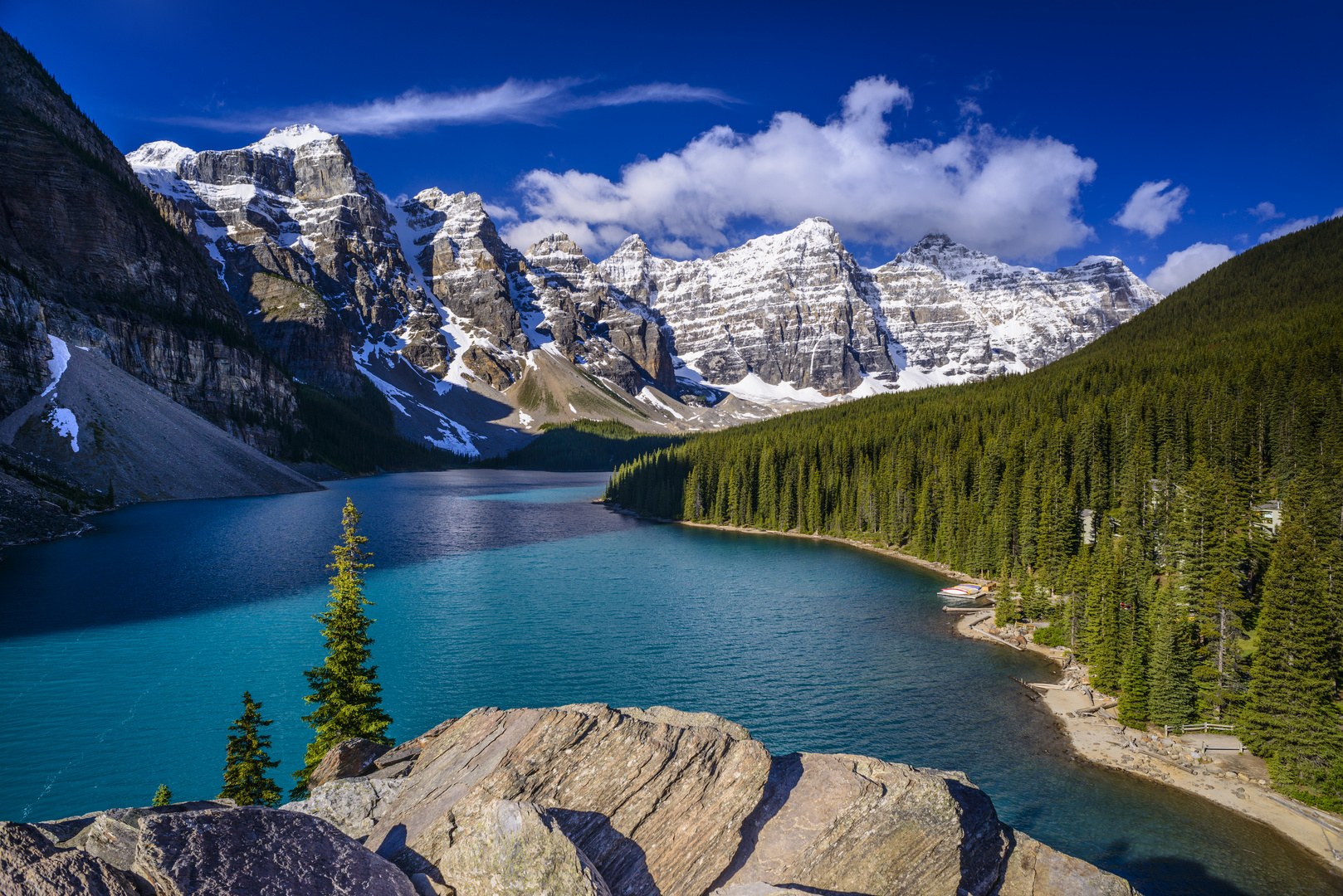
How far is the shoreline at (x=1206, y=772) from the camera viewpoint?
24.3m

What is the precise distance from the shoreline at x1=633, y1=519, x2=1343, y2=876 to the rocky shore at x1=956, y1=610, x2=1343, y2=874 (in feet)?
0.08

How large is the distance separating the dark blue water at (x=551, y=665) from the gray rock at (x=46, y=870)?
2224cm

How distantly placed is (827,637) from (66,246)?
607ft

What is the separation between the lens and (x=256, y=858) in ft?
28.0

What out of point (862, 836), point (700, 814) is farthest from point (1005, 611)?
point (700, 814)

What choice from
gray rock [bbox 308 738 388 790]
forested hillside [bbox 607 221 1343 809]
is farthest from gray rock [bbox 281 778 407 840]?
forested hillside [bbox 607 221 1343 809]

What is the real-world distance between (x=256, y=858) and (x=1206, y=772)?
120 ft

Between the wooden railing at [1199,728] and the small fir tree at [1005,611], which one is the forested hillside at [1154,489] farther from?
the small fir tree at [1005,611]

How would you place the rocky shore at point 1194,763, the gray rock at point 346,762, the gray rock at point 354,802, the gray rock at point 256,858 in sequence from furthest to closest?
the rocky shore at point 1194,763
the gray rock at point 346,762
the gray rock at point 354,802
the gray rock at point 256,858

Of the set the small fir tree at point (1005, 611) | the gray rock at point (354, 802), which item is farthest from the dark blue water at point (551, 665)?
the gray rock at point (354, 802)

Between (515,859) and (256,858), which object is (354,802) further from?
(515,859)

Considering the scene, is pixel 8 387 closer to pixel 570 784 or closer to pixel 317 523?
pixel 317 523

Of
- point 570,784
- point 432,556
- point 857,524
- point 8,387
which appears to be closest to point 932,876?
point 570,784

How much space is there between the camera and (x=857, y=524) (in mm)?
99562
